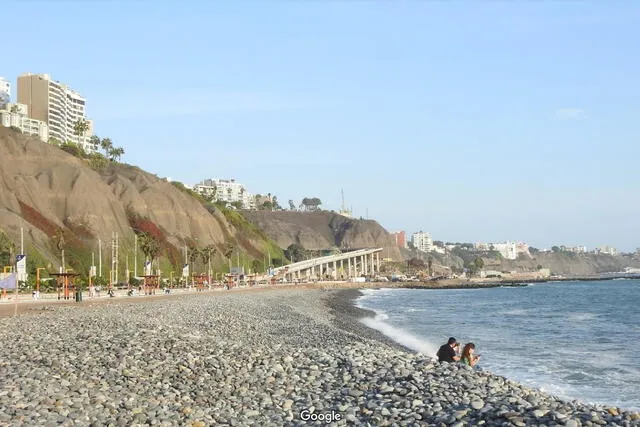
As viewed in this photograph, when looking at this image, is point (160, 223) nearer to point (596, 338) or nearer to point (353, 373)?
point (596, 338)

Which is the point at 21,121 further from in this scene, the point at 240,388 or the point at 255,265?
the point at 240,388

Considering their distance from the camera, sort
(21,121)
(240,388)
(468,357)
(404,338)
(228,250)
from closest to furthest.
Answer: (240,388)
(468,357)
(404,338)
(228,250)
(21,121)

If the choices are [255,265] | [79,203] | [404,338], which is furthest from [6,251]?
[255,265]

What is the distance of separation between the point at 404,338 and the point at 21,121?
162m

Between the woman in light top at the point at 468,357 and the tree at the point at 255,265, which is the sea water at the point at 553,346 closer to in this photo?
the woman in light top at the point at 468,357

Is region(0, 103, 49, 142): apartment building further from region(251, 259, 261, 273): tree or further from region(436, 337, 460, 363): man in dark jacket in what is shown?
region(436, 337, 460, 363): man in dark jacket

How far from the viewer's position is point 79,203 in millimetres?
105812

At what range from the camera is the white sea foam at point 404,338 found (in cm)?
3550

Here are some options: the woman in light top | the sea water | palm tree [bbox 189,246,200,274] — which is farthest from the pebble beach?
palm tree [bbox 189,246,200,274]

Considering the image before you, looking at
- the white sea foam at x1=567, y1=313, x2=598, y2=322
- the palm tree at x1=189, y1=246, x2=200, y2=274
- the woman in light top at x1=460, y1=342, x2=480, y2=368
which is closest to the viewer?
the woman in light top at x1=460, y1=342, x2=480, y2=368

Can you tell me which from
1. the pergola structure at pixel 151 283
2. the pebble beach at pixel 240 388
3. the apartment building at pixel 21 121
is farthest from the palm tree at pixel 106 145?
the pebble beach at pixel 240 388

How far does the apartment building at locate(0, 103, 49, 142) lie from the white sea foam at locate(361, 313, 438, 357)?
142058 mm

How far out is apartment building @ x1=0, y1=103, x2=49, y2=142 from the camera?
577ft

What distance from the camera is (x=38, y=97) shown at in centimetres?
19975
